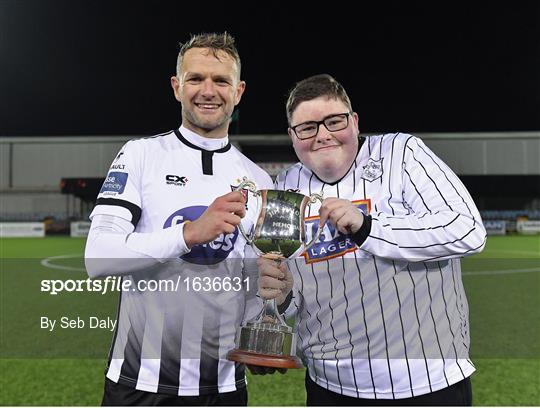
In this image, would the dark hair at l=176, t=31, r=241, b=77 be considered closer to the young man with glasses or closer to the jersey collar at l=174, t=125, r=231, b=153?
the jersey collar at l=174, t=125, r=231, b=153

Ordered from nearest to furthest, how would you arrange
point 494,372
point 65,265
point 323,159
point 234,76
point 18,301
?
point 323,159
point 234,76
point 494,372
point 18,301
point 65,265

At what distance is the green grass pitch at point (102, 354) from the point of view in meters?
3.14

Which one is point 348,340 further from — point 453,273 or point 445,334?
point 453,273

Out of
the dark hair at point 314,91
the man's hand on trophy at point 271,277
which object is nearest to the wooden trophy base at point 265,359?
the man's hand on trophy at point 271,277

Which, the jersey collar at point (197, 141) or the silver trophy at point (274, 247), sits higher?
the jersey collar at point (197, 141)

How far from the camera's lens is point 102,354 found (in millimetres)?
3955

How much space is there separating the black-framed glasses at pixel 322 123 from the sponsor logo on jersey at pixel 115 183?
25.5 inches

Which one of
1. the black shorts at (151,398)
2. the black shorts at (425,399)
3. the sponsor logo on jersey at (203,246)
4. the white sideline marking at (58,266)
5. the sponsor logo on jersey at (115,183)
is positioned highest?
the sponsor logo on jersey at (115,183)

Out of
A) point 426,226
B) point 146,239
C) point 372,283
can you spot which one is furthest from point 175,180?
point 426,226

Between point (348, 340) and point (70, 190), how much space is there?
16.3 metres

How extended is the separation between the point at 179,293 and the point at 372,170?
86 centimetres

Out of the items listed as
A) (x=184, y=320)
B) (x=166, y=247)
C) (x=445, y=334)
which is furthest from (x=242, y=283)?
(x=445, y=334)

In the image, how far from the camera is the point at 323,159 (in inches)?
65.7

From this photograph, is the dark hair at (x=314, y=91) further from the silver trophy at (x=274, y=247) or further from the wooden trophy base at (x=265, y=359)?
the wooden trophy base at (x=265, y=359)
